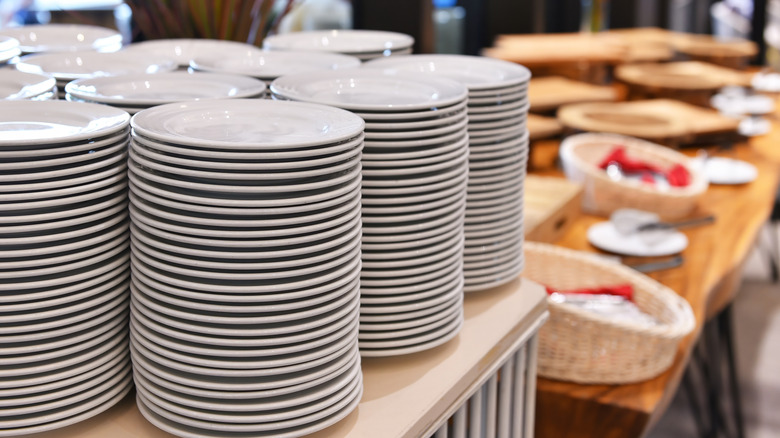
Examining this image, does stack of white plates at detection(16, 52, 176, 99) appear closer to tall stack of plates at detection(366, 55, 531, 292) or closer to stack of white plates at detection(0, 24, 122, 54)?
stack of white plates at detection(0, 24, 122, 54)

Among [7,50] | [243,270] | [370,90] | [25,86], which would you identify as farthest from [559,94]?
[243,270]

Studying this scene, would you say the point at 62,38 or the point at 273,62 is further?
the point at 62,38

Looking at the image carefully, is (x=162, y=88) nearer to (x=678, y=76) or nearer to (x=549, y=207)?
(x=549, y=207)

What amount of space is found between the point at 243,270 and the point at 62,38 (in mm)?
897

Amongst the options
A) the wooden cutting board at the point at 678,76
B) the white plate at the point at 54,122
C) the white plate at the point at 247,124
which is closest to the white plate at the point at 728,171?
the wooden cutting board at the point at 678,76

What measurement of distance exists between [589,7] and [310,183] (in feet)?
17.8

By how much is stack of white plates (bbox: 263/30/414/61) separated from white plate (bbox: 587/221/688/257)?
0.85 meters

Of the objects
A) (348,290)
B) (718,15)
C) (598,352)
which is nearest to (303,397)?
(348,290)

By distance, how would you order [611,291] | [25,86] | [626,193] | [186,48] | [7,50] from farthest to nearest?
[626,193] < [611,291] < [186,48] < [7,50] < [25,86]

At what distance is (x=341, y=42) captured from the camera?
147 centimetres

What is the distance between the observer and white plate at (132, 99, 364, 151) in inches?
27.9

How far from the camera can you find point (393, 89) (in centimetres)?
100

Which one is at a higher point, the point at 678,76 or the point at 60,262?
the point at 60,262

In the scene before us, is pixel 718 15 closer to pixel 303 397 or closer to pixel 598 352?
pixel 598 352
